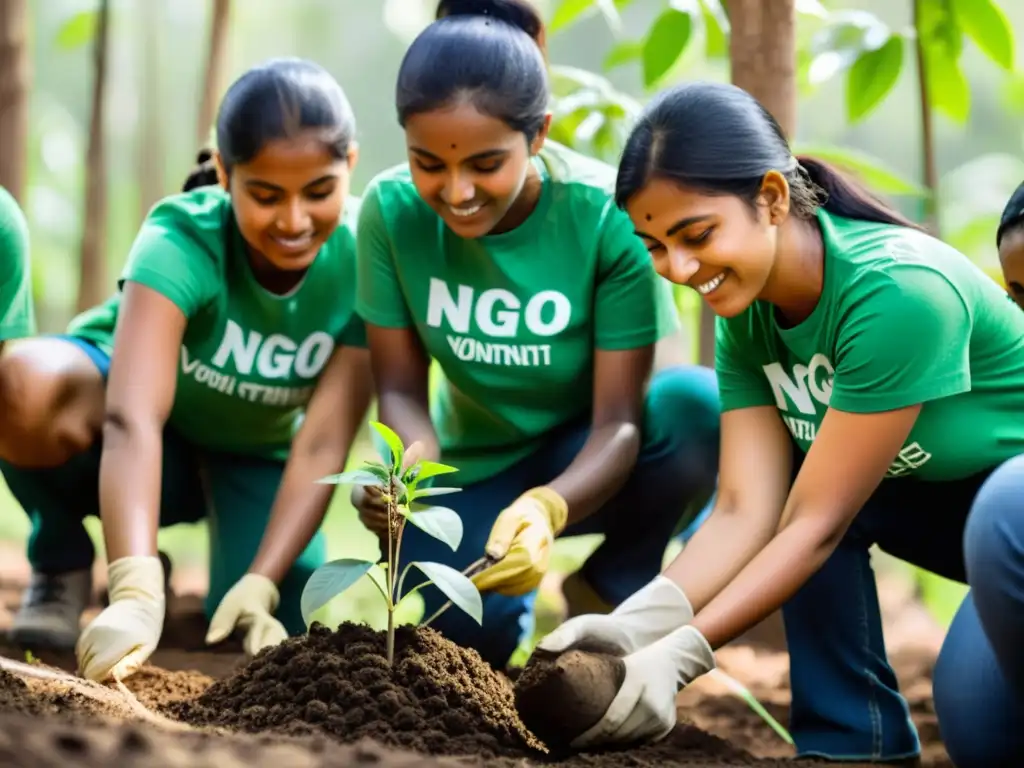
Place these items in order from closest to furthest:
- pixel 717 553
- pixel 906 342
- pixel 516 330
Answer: pixel 906 342, pixel 717 553, pixel 516 330

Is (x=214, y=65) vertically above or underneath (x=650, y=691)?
above

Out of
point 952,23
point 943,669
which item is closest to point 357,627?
point 943,669

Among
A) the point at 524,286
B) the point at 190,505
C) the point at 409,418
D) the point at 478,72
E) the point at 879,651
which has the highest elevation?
the point at 478,72

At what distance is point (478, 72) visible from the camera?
184 cm

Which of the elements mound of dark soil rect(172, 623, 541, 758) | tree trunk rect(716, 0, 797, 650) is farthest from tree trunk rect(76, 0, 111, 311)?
mound of dark soil rect(172, 623, 541, 758)

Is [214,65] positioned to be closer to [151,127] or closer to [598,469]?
[598,469]

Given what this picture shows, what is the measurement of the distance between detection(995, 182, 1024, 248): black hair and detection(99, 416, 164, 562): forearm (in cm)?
131

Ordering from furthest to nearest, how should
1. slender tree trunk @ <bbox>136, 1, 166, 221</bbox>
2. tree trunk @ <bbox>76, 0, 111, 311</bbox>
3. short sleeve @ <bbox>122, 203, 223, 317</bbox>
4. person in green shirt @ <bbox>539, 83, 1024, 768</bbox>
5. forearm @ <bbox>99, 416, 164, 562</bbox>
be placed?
slender tree trunk @ <bbox>136, 1, 166, 221</bbox> → tree trunk @ <bbox>76, 0, 111, 311</bbox> → short sleeve @ <bbox>122, 203, 223, 317</bbox> → forearm @ <bbox>99, 416, 164, 562</bbox> → person in green shirt @ <bbox>539, 83, 1024, 768</bbox>

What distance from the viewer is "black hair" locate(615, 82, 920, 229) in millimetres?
1571

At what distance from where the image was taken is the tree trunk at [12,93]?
9.22 feet

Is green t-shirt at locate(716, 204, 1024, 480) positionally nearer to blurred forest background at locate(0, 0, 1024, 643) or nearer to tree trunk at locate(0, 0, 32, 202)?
blurred forest background at locate(0, 0, 1024, 643)

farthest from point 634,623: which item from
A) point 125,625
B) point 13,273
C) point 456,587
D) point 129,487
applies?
point 13,273

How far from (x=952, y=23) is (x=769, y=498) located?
4.12 feet

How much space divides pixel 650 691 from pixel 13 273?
1.25 meters
